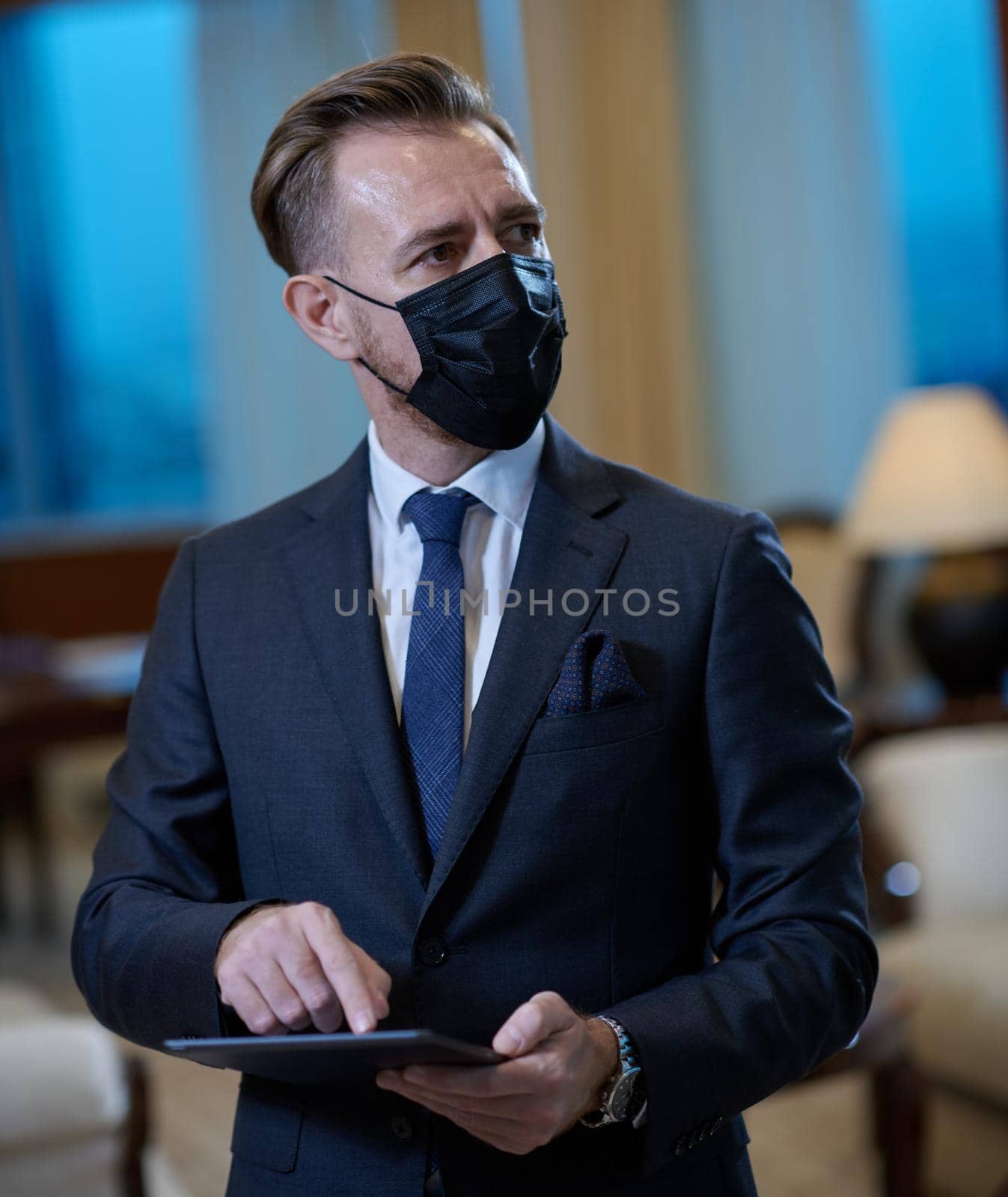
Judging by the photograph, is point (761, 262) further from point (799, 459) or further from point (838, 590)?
point (838, 590)

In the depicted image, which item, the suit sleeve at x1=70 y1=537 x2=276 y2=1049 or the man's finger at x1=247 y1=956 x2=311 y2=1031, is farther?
the suit sleeve at x1=70 y1=537 x2=276 y2=1049

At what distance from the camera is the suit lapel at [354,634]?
3.75 feet

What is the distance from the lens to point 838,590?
4.48m

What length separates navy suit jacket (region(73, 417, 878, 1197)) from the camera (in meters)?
1.12

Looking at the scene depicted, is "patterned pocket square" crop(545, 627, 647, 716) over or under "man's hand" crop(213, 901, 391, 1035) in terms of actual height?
over

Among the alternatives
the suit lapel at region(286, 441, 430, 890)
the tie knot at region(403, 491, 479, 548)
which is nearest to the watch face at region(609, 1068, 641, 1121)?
the suit lapel at region(286, 441, 430, 890)

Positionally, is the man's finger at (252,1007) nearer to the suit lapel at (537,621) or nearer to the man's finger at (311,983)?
the man's finger at (311,983)

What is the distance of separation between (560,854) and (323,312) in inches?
20.6

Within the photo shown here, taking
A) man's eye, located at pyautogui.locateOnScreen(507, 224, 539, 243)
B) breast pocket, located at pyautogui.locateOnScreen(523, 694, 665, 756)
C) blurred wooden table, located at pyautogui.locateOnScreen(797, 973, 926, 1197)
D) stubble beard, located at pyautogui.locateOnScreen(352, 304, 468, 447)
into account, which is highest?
man's eye, located at pyautogui.locateOnScreen(507, 224, 539, 243)

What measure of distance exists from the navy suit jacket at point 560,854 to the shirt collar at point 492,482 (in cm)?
3

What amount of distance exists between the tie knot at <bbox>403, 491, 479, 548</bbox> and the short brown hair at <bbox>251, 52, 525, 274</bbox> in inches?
9.1

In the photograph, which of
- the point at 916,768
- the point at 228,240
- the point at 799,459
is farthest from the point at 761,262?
the point at 916,768

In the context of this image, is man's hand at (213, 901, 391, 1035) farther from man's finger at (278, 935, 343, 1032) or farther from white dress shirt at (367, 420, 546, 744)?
white dress shirt at (367, 420, 546, 744)

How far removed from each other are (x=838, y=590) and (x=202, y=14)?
3.24 meters
